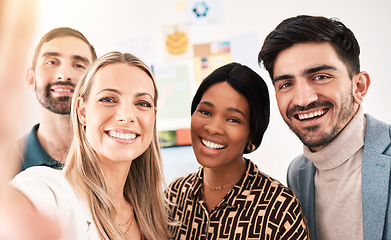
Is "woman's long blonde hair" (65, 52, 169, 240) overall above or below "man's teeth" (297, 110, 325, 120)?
below

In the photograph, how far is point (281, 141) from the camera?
2918 millimetres

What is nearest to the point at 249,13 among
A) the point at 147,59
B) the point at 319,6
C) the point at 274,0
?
the point at 274,0

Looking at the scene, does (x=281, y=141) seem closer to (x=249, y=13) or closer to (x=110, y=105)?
(x=249, y=13)

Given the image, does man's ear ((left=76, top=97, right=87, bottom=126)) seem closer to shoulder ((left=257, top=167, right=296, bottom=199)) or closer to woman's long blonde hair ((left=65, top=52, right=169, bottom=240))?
woman's long blonde hair ((left=65, top=52, right=169, bottom=240))

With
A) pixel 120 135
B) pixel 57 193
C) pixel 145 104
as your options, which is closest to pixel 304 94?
pixel 145 104

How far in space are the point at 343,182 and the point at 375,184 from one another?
0.13 m

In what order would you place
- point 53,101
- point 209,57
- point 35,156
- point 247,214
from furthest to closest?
point 209,57, point 53,101, point 35,156, point 247,214

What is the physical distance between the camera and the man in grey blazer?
146cm

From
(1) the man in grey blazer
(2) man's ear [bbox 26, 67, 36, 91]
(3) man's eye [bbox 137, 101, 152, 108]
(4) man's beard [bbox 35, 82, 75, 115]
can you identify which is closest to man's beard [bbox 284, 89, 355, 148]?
(1) the man in grey blazer

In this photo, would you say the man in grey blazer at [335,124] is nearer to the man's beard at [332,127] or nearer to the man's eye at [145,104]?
the man's beard at [332,127]

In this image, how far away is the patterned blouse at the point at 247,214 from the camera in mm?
1318

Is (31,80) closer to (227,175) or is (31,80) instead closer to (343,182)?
(227,175)

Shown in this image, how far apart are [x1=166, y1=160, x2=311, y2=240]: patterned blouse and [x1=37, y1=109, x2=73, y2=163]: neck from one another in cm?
73

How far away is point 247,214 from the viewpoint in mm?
1361
